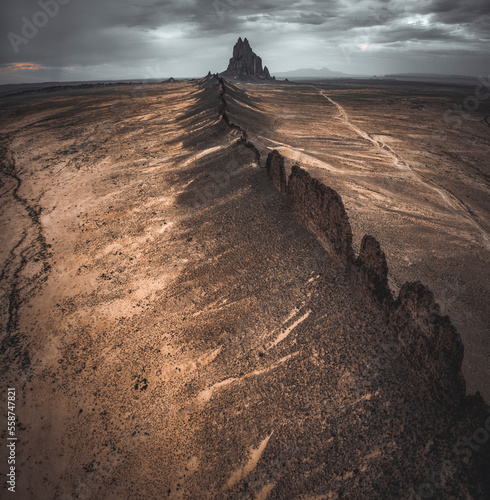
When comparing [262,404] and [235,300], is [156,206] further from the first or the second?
[262,404]

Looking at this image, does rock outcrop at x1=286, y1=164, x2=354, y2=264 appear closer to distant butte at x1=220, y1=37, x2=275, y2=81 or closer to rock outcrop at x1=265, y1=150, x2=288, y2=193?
rock outcrop at x1=265, y1=150, x2=288, y2=193

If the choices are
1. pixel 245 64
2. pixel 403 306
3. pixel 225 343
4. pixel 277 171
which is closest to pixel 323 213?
pixel 403 306

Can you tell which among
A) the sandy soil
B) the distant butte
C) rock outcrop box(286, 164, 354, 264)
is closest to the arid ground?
the sandy soil

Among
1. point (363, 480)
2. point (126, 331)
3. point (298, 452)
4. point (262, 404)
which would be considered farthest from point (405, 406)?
point (126, 331)

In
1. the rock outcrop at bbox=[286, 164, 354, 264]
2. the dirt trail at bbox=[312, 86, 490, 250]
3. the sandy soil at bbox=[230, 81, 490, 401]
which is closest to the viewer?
the rock outcrop at bbox=[286, 164, 354, 264]

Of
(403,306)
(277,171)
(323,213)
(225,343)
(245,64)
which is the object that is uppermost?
(245,64)

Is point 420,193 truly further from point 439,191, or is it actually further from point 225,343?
point 225,343

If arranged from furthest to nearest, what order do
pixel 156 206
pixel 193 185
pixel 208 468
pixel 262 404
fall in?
pixel 193 185 → pixel 156 206 → pixel 262 404 → pixel 208 468
